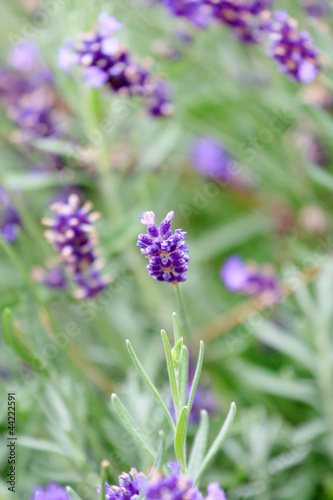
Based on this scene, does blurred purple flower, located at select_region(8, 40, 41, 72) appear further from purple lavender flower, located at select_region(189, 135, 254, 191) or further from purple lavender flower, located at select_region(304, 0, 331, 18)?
purple lavender flower, located at select_region(304, 0, 331, 18)

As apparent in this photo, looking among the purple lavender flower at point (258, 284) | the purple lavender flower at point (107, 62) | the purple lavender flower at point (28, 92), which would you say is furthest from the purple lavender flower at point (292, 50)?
the purple lavender flower at point (28, 92)

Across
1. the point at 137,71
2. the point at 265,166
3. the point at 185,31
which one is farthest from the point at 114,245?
the point at 185,31

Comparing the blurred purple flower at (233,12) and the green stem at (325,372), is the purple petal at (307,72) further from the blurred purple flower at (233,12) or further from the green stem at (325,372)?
the green stem at (325,372)

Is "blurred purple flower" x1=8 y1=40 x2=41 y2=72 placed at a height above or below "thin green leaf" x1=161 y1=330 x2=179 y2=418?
above

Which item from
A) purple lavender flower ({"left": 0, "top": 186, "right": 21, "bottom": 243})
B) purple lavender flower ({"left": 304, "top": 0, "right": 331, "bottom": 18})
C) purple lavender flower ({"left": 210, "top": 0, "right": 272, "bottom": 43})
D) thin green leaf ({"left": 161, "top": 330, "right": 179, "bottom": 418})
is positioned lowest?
thin green leaf ({"left": 161, "top": 330, "right": 179, "bottom": 418})

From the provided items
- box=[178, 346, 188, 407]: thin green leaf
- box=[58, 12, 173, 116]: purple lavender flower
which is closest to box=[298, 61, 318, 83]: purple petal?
box=[58, 12, 173, 116]: purple lavender flower

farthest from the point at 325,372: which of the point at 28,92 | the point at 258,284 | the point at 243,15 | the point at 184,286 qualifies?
the point at 28,92
